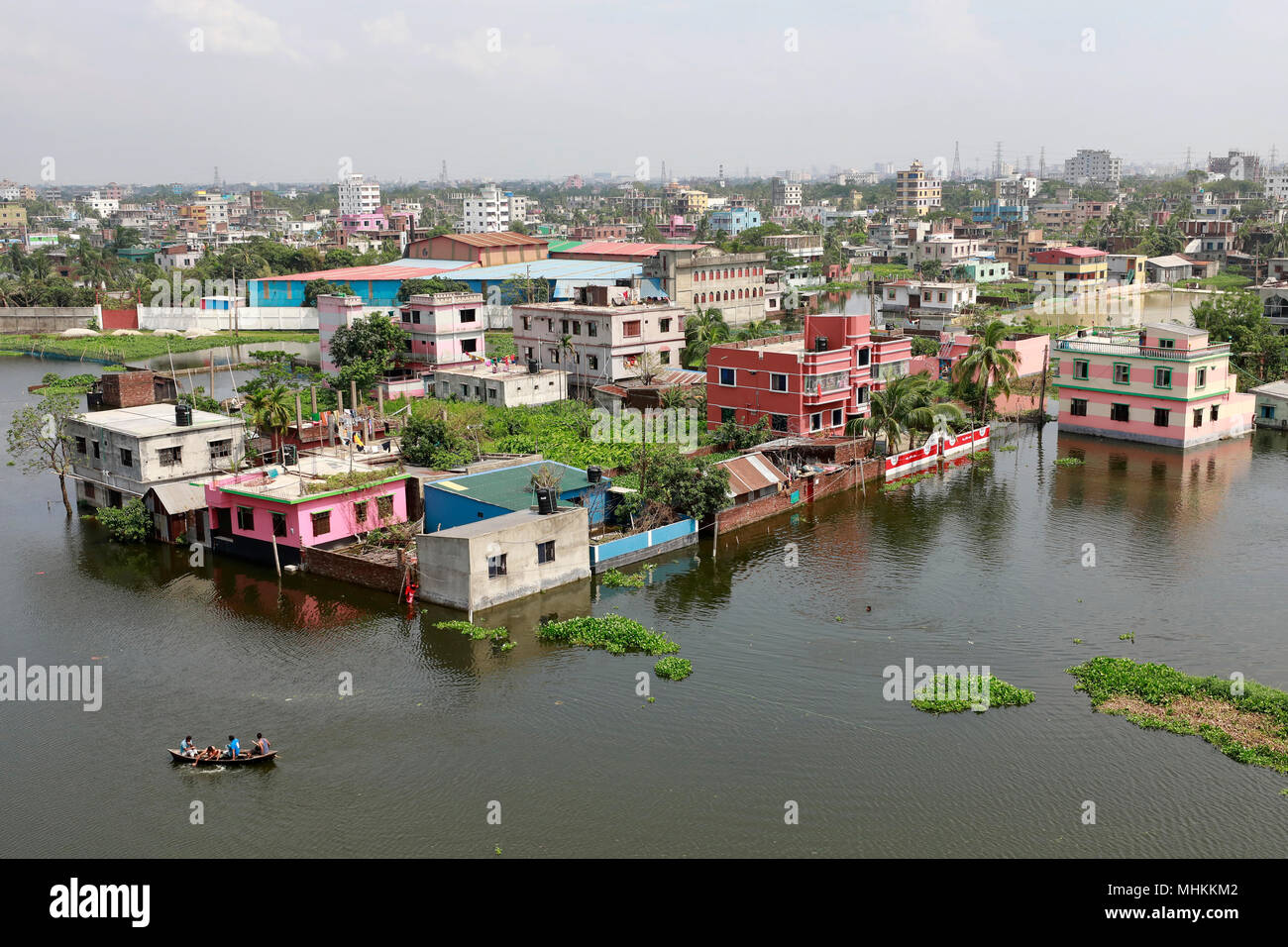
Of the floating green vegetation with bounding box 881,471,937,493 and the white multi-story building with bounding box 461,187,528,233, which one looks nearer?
the floating green vegetation with bounding box 881,471,937,493

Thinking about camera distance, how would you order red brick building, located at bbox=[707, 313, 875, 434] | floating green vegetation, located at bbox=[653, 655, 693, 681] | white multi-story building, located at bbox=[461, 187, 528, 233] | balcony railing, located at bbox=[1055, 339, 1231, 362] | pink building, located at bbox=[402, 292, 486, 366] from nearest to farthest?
floating green vegetation, located at bbox=[653, 655, 693, 681] < red brick building, located at bbox=[707, 313, 875, 434] < balcony railing, located at bbox=[1055, 339, 1231, 362] < pink building, located at bbox=[402, 292, 486, 366] < white multi-story building, located at bbox=[461, 187, 528, 233]

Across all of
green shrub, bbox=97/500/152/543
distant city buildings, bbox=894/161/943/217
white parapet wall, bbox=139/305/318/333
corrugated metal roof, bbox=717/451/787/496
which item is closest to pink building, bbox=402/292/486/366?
corrugated metal roof, bbox=717/451/787/496

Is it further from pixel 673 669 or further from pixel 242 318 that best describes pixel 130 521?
pixel 242 318

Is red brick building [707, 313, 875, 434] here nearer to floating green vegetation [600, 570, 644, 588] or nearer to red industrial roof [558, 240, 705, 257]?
floating green vegetation [600, 570, 644, 588]

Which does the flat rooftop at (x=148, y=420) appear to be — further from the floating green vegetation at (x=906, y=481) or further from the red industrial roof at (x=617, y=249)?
the red industrial roof at (x=617, y=249)

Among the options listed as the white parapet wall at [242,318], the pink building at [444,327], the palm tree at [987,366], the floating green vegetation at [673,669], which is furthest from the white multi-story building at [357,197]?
the floating green vegetation at [673,669]

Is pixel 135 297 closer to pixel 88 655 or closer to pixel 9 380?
pixel 9 380

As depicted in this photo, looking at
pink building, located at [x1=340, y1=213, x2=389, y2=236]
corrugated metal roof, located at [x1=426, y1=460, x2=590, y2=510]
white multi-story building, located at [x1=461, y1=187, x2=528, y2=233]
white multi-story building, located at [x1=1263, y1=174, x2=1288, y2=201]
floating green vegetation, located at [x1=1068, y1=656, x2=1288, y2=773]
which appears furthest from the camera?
white multi-story building, located at [x1=1263, y1=174, x2=1288, y2=201]
